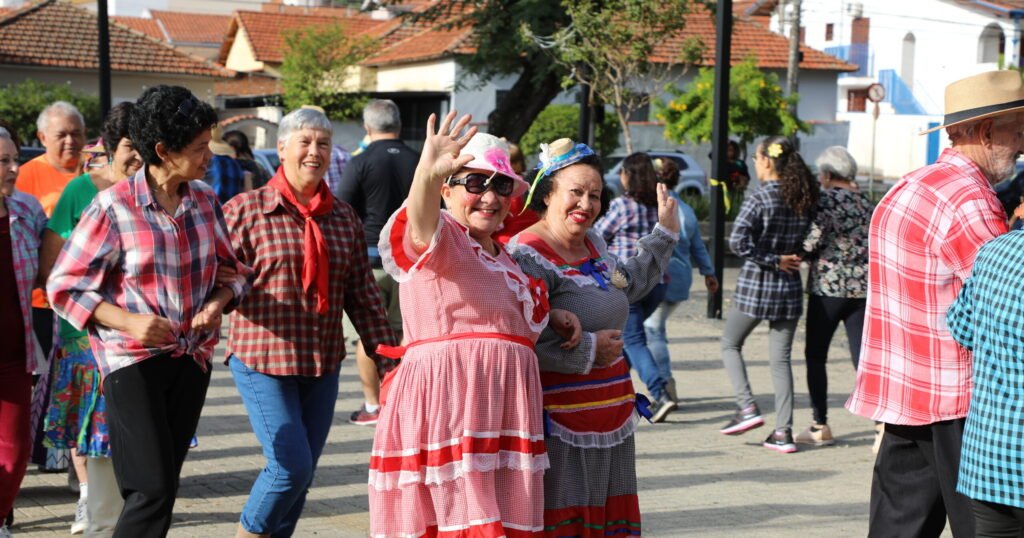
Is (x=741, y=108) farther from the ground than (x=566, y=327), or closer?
farther from the ground

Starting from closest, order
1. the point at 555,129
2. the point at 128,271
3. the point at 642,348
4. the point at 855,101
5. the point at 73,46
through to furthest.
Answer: the point at 128,271 < the point at 642,348 < the point at 555,129 < the point at 73,46 < the point at 855,101

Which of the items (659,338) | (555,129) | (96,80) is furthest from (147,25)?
(659,338)

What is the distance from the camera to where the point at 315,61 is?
136ft

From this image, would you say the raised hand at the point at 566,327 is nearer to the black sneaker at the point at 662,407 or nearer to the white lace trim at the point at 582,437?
the white lace trim at the point at 582,437

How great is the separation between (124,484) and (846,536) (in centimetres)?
347

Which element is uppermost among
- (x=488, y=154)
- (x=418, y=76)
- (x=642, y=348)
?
(x=418, y=76)

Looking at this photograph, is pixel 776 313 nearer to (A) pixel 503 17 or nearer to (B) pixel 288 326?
(B) pixel 288 326

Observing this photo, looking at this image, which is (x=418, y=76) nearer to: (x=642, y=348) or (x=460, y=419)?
(x=642, y=348)

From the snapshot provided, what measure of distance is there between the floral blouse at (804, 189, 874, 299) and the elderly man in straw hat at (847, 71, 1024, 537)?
3.58 metres

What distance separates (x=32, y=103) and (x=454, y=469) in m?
30.7

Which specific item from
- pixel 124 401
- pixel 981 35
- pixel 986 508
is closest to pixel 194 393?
pixel 124 401

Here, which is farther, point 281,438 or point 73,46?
point 73,46

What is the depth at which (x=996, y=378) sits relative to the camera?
12.2 feet

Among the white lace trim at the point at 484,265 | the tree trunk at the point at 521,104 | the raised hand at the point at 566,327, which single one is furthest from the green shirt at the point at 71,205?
the tree trunk at the point at 521,104
